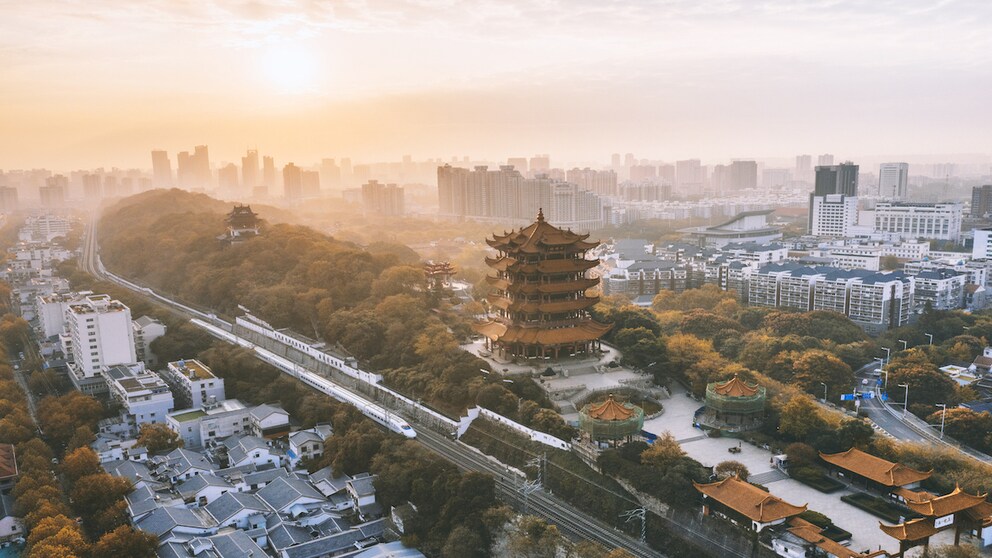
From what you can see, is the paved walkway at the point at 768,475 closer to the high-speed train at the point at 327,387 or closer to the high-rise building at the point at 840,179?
the high-speed train at the point at 327,387

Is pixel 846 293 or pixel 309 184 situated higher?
pixel 309 184

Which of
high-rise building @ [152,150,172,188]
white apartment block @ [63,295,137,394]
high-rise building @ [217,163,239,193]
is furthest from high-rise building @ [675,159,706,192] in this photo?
white apartment block @ [63,295,137,394]

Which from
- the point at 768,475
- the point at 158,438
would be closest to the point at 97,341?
the point at 158,438

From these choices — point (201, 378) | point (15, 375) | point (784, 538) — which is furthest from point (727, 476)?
point (15, 375)

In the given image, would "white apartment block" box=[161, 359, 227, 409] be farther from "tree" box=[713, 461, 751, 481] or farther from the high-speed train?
"tree" box=[713, 461, 751, 481]

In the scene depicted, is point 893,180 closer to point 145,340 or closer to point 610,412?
point 610,412

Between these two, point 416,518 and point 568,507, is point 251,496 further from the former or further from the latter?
point 568,507
